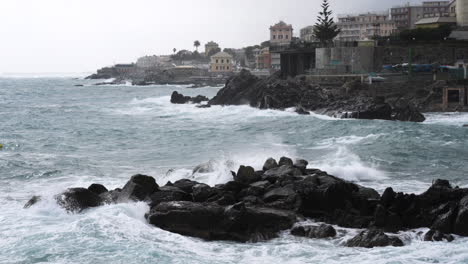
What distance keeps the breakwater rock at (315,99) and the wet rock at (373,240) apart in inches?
938

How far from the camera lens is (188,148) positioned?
27984mm

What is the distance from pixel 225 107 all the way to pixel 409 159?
96.4 ft

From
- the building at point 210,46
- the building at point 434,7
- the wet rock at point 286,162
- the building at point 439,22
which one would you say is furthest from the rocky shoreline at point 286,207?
the building at point 210,46

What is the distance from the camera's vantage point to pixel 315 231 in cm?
1351

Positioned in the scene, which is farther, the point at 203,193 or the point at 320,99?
the point at 320,99

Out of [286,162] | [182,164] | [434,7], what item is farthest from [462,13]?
[434,7]

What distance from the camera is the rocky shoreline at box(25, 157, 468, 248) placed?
531 inches

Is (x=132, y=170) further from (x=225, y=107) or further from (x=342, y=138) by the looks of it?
(x=225, y=107)

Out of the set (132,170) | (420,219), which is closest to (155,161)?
(132,170)

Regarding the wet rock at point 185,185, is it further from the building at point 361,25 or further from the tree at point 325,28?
the building at point 361,25

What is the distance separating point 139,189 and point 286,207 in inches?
146

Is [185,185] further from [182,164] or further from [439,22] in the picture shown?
[439,22]

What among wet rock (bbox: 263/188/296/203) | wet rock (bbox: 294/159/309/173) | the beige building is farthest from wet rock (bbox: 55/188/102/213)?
the beige building

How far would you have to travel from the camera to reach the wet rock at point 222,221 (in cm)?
1353
